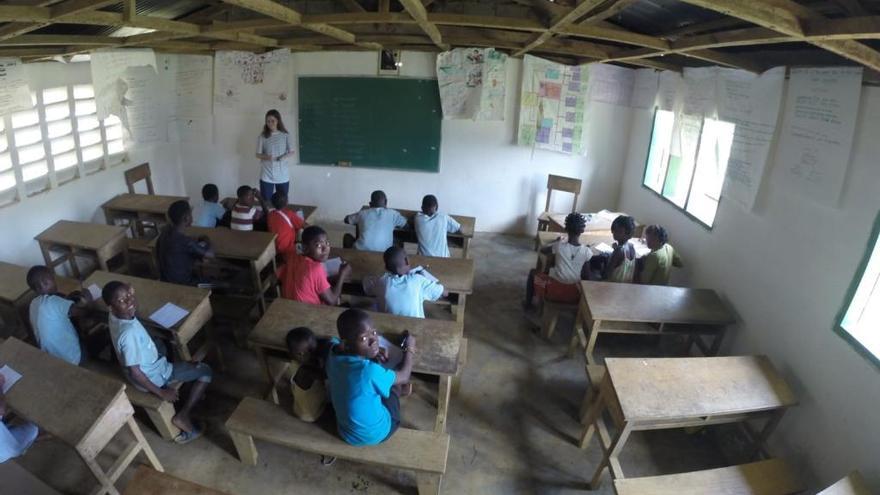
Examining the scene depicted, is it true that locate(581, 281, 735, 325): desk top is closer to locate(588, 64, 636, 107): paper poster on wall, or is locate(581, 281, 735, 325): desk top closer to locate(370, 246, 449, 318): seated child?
locate(370, 246, 449, 318): seated child

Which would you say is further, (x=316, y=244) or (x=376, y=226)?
(x=376, y=226)

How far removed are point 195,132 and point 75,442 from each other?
5290 mm

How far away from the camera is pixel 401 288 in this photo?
2.98 metres

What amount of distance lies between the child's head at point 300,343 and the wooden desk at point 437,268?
3.29 ft

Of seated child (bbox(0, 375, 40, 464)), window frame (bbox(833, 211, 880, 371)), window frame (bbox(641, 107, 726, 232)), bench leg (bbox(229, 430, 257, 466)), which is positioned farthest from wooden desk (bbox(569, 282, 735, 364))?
seated child (bbox(0, 375, 40, 464))

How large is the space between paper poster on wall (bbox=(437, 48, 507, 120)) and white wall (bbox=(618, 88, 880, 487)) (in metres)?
2.99

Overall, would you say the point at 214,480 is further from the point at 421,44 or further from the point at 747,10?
the point at 421,44

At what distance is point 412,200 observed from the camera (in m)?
6.26

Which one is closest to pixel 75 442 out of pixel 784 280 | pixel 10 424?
pixel 10 424

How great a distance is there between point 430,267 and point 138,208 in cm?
340

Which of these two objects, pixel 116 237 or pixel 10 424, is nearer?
pixel 10 424

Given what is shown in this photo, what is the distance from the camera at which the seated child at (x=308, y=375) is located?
7.81 ft

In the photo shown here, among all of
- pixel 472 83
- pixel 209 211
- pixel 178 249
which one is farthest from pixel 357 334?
pixel 472 83

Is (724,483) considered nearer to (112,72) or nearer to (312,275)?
→ (312,275)
